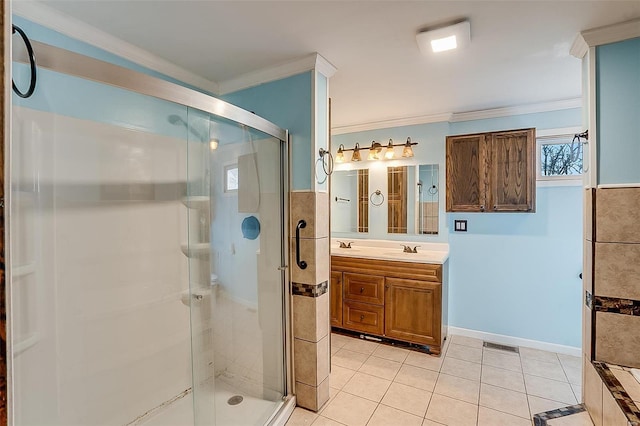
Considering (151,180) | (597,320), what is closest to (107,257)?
(151,180)

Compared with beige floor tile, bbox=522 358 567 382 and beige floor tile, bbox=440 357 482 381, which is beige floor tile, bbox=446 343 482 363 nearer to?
beige floor tile, bbox=440 357 482 381

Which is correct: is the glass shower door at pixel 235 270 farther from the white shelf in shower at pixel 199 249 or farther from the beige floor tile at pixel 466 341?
the beige floor tile at pixel 466 341

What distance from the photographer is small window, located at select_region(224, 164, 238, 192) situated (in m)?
1.75

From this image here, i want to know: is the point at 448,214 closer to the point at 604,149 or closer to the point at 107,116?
the point at 604,149

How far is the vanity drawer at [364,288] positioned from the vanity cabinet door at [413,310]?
0.23ft

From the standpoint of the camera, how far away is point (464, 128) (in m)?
3.02

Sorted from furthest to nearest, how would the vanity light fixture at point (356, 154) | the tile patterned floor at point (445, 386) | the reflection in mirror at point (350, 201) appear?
1. the reflection in mirror at point (350, 201)
2. the vanity light fixture at point (356, 154)
3. the tile patterned floor at point (445, 386)

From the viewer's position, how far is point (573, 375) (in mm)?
2311

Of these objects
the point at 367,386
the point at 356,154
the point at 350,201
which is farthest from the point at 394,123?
the point at 367,386

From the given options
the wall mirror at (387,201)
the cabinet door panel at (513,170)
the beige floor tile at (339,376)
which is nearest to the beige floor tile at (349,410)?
the beige floor tile at (339,376)

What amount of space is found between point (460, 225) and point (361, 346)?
1.61 m

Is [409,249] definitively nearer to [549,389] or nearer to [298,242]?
[549,389]

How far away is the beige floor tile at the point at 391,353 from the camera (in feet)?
8.57

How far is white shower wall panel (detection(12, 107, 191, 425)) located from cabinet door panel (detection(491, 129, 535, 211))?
271 centimetres
